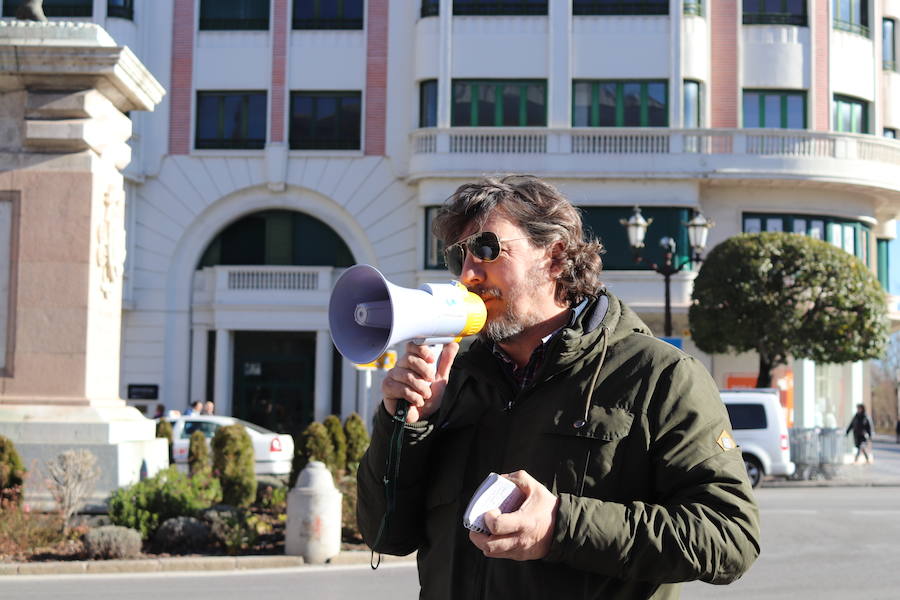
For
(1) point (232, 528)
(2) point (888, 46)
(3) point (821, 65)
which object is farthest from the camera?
(2) point (888, 46)

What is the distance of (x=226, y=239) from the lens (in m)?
34.7

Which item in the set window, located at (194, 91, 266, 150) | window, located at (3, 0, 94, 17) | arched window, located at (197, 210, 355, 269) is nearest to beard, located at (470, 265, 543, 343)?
arched window, located at (197, 210, 355, 269)

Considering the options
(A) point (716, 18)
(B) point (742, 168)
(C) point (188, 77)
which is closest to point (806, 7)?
(A) point (716, 18)

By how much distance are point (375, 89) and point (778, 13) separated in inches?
490

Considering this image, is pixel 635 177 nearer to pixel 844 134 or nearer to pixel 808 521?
pixel 844 134

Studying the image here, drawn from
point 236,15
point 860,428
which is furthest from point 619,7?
point 860,428

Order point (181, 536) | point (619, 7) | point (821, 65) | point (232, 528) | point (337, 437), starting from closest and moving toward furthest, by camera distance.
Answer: point (181, 536), point (232, 528), point (337, 437), point (619, 7), point (821, 65)

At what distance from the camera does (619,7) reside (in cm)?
3294

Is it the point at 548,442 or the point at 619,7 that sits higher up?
the point at 619,7

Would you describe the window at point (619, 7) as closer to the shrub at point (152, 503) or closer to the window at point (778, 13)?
the window at point (778, 13)

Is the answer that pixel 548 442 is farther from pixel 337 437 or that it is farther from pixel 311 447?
pixel 337 437

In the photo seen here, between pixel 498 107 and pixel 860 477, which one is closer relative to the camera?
pixel 860 477

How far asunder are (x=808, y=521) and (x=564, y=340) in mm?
14684

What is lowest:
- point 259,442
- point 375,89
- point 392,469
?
point 259,442
